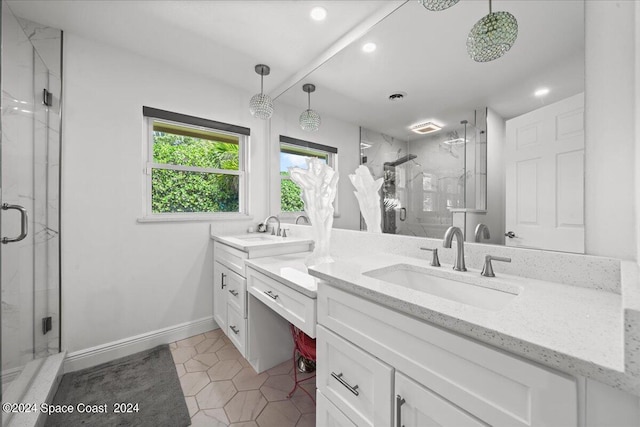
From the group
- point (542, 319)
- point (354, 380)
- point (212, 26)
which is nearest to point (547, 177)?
point (542, 319)

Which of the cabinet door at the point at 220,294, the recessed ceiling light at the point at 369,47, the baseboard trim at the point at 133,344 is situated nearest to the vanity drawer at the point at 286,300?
the cabinet door at the point at 220,294

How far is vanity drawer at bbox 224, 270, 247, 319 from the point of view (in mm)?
1716

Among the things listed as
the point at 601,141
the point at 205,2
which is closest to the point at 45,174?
the point at 205,2

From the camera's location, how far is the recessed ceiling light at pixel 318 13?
1548 millimetres

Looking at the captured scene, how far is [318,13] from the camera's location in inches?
62.3

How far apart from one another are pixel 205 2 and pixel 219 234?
5.74ft

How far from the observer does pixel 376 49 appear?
1576 millimetres

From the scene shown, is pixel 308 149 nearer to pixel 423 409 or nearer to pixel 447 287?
pixel 447 287

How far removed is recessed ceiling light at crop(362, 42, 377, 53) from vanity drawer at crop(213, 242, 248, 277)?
1.59 metres

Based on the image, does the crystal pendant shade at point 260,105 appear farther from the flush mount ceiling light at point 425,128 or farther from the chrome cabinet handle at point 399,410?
the chrome cabinet handle at point 399,410

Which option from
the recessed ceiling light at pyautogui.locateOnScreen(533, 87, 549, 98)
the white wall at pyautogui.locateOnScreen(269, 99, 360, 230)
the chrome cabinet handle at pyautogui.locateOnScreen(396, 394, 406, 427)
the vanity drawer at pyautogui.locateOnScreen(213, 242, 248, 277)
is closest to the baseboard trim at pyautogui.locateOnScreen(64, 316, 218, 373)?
the vanity drawer at pyautogui.locateOnScreen(213, 242, 248, 277)

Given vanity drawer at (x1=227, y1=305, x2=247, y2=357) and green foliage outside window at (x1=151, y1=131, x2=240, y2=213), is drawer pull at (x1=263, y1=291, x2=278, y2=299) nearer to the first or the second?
vanity drawer at (x1=227, y1=305, x2=247, y2=357)

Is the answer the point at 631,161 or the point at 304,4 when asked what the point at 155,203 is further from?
the point at 631,161

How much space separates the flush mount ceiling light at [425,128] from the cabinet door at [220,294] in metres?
1.72
